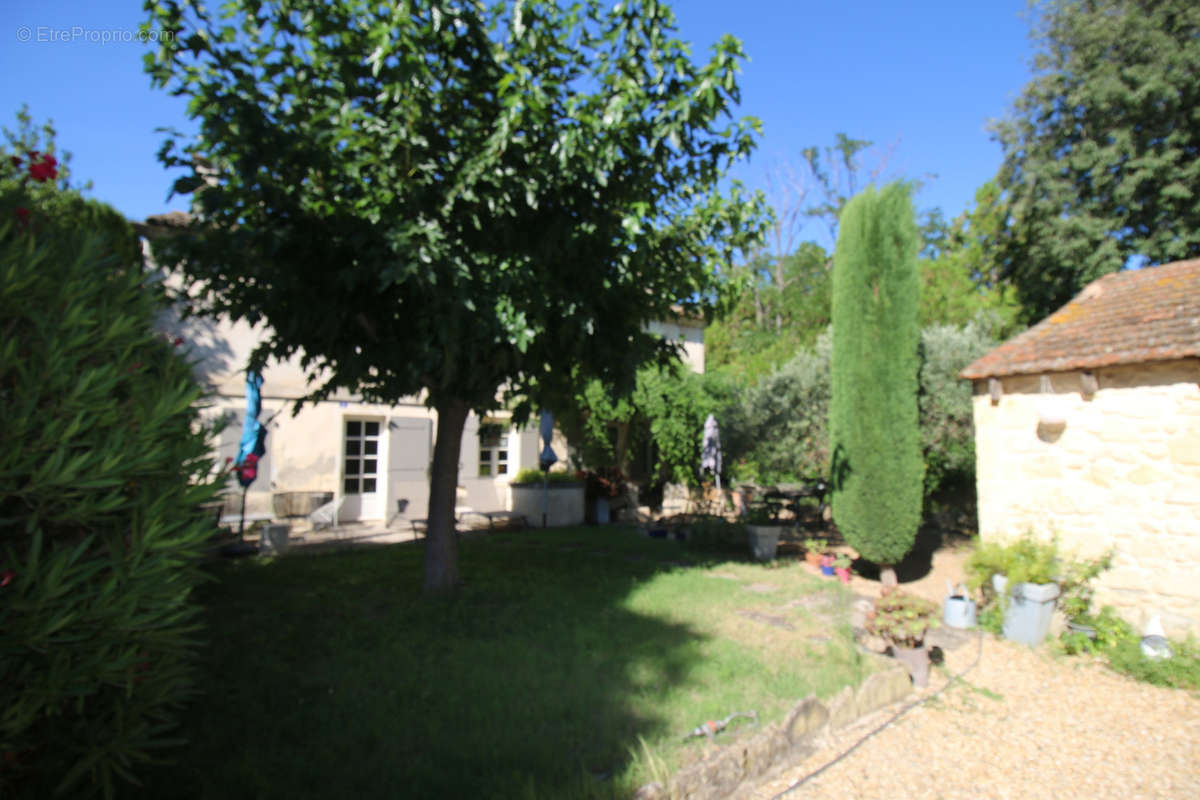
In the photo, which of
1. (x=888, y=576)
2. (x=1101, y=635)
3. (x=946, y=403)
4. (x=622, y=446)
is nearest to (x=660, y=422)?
→ (x=622, y=446)

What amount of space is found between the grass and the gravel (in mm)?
448

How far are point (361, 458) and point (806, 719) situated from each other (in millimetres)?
10075

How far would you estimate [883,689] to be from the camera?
462 cm

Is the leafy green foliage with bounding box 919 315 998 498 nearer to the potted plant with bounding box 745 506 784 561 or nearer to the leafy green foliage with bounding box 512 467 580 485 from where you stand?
the potted plant with bounding box 745 506 784 561

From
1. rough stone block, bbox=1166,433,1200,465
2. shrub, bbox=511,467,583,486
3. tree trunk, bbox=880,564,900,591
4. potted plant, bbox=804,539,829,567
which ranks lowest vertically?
tree trunk, bbox=880,564,900,591

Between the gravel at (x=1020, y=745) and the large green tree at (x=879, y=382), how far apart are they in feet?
9.21

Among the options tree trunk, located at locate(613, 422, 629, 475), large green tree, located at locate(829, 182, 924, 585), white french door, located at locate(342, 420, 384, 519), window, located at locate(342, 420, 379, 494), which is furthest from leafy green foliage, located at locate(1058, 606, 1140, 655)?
window, located at locate(342, 420, 379, 494)

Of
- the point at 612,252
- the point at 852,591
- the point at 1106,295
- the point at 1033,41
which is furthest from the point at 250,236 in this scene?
the point at 1033,41

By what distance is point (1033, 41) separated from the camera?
1409 centimetres

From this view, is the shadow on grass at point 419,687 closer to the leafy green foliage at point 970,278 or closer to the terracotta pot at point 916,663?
the terracotta pot at point 916,663

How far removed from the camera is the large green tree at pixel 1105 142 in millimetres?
12156

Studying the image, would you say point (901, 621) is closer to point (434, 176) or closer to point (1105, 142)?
point (434, 176)

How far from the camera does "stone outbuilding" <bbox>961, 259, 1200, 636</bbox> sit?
19.2 feet

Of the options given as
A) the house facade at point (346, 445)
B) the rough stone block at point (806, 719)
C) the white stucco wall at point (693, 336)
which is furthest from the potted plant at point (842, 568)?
the white stucco wall at point (693, 336)
